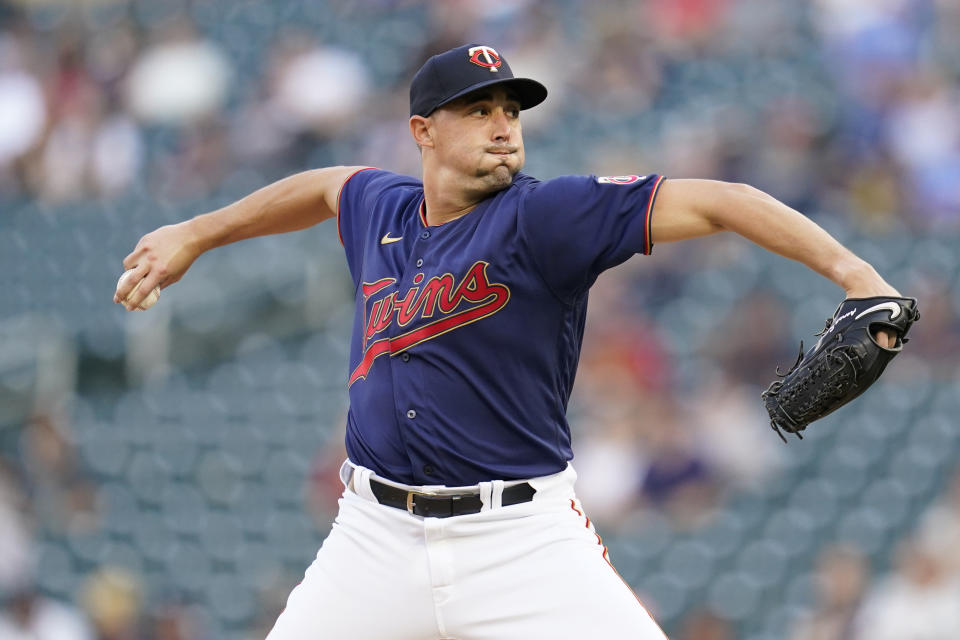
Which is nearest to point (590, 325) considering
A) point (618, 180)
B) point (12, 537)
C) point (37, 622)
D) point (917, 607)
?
point (917, 607)

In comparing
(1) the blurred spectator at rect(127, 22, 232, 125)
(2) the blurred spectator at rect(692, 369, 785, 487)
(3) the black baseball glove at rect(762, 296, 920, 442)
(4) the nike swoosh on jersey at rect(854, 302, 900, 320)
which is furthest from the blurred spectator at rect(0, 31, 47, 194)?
(4) the nike swoosh on jersey at rect(854, 302, 900, 320)

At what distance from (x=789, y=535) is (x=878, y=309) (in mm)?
3852

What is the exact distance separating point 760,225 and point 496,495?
814 millimetres

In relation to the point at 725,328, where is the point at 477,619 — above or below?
below

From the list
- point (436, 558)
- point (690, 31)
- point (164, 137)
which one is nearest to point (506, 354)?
point (436, 558)

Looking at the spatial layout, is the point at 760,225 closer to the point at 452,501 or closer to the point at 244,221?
the point at 452,501

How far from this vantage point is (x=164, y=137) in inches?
323

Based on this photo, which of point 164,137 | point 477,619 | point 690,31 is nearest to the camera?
point 477,619

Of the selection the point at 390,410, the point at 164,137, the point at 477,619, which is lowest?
the point at 477,619

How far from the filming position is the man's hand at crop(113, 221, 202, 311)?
2.96m

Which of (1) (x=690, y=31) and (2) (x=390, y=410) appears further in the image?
(1) (x=690, y=31)

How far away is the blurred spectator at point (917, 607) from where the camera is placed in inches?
211

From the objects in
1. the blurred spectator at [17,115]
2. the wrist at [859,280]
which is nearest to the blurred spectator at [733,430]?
the wrist at [859,280]

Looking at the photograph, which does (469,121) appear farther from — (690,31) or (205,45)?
(205,45)
